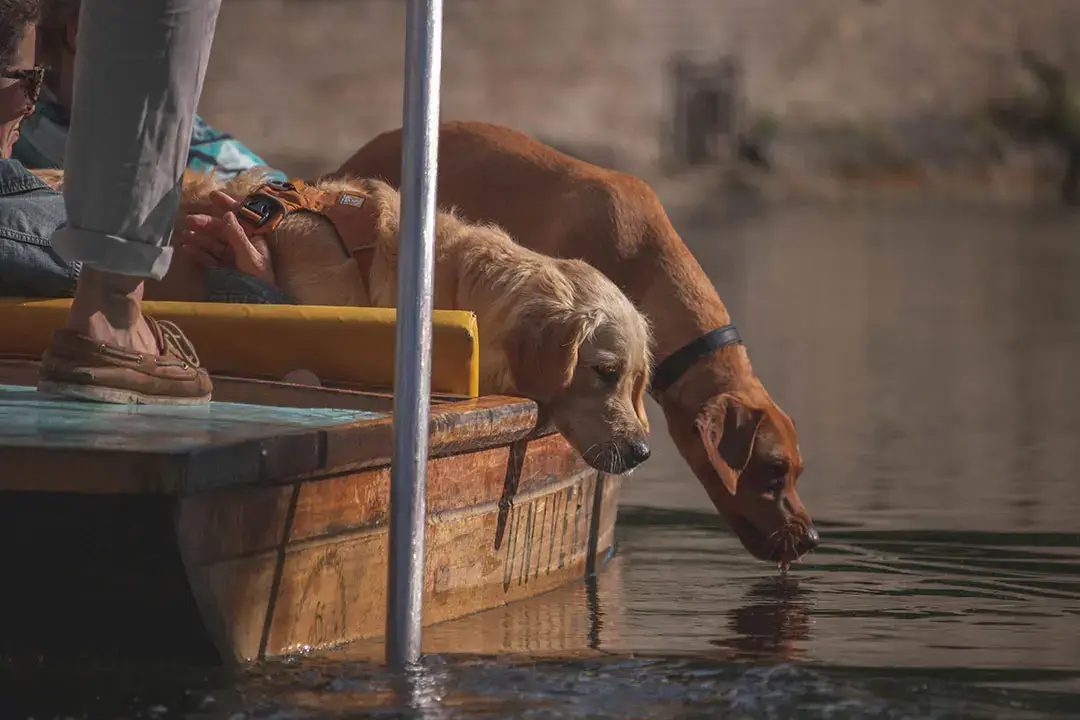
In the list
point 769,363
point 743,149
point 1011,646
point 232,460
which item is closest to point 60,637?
point 232,460

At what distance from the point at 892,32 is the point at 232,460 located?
51037 millimetres

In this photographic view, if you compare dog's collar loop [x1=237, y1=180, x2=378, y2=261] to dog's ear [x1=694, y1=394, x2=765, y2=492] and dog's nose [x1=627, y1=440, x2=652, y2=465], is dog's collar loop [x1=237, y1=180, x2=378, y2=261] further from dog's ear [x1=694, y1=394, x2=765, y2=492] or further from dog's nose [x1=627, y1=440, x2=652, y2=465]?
dog's ear [x1=694, y1=394, x2=765, y2=492]

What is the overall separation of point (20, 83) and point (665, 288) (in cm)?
228

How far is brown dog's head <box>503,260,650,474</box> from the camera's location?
4797 millimetres

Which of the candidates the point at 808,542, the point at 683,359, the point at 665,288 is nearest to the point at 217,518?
the point at 808,542

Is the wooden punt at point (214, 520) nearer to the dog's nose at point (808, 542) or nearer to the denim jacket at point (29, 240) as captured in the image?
the denim jacket at point (29, 240)

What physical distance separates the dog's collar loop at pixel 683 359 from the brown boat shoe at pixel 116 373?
214 cm

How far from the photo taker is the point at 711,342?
6039 mm

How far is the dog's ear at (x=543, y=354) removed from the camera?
478 centimetres

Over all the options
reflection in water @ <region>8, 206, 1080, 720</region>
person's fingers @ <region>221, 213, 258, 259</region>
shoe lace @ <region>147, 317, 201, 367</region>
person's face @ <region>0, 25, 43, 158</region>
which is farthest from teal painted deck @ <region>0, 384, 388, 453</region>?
person's fingers @ <region>221, 213, 258, 259</region>

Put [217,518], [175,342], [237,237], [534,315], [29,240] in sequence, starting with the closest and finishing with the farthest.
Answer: [217,518] < [175,342] < [29,240] < [534,315] < [237,237]

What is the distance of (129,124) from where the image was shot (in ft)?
12.0

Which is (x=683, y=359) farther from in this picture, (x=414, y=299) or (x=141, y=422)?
(x=414, y=299)

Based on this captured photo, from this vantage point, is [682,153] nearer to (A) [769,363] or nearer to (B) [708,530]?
(A) [769,363]
